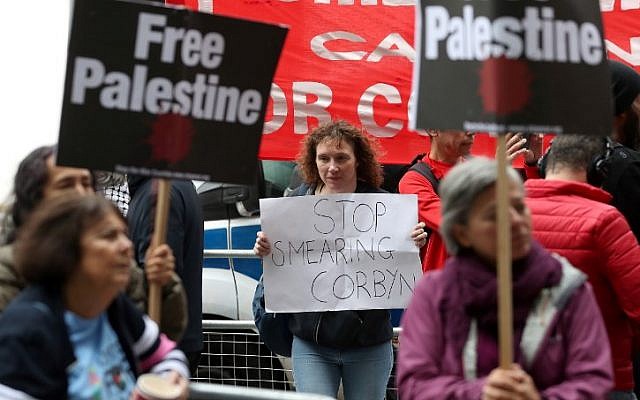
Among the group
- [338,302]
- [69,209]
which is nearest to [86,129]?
[69,209]

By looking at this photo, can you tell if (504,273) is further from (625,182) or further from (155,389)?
(625,182)

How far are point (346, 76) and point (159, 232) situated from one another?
132 inches

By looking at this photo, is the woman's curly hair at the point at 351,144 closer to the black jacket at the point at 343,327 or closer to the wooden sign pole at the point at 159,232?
the black jacket at the point at 343,327

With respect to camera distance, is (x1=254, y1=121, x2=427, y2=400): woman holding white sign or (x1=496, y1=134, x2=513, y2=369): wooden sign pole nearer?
(x1=496, y1=134, x2=513, y2=369): wooden sign pole

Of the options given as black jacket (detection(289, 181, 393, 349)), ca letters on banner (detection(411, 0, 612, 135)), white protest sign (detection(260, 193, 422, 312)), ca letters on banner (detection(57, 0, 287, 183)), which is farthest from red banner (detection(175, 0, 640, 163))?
ca letters on banner (detection(411, 0, 612, 135))

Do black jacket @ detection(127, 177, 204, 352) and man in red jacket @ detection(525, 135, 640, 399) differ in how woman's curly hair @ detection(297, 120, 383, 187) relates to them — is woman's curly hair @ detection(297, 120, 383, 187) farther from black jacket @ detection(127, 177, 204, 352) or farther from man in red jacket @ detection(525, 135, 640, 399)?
man in red jacket @ detection(525, 135, 640, 399)

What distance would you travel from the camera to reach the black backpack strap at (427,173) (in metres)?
6.29

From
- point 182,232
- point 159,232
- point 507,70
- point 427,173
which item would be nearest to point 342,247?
point 427,173

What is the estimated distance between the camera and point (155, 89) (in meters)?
4.29

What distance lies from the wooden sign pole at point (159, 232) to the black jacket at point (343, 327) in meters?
1.76

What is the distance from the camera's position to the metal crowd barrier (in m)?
7.52

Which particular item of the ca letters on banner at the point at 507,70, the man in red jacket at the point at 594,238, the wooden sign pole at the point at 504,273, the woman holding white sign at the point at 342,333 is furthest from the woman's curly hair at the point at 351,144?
the wooden sign pole at the point at 504,273

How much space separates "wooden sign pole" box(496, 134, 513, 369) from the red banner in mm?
3784

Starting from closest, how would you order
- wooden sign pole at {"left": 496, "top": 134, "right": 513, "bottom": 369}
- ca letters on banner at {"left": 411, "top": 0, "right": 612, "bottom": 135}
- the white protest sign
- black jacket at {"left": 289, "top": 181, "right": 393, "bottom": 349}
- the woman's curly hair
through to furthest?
1. wooden sign pole at {"left": 496, "top": 134, "right": 513, "bottom": 369}
2. ca letters on banner at {"left": 411, "top": 0, "right": 612, "bottom": 135}
3. black jacket at {"left": 289, "top": 181, "right": 393, "bottom": 349}
4. the white protest sign
5. the woman's curly hair
